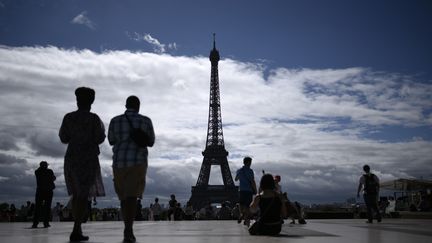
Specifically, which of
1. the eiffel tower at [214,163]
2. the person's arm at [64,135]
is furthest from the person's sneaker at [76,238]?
the eiffel tower at [214,163]

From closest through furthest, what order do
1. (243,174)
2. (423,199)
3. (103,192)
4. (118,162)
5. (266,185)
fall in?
(118,162) < (103,192) < (266,185) < (243,174) < (423,199)

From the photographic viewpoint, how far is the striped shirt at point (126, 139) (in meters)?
6.18

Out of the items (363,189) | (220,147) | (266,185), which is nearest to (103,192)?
(266,185)

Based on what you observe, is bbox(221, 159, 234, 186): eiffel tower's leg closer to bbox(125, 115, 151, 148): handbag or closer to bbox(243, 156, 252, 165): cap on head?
bbox(243, 156, 252, 165): cap on head

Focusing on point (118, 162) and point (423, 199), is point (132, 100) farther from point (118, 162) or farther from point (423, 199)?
point (423, 199)

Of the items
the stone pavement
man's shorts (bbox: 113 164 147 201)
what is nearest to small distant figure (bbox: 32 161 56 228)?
the stone pavement

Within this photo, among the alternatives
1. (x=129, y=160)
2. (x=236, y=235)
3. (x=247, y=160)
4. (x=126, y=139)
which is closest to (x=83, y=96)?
(x=126, y=139)

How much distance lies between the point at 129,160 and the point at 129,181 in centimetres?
26

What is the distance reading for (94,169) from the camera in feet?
21.5

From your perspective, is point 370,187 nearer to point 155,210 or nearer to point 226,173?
point 155,210

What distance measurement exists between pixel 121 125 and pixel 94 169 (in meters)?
0.72

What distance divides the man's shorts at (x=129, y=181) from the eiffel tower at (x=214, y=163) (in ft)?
223

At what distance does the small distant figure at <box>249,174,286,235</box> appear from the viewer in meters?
7.61

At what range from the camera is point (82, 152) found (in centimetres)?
645
